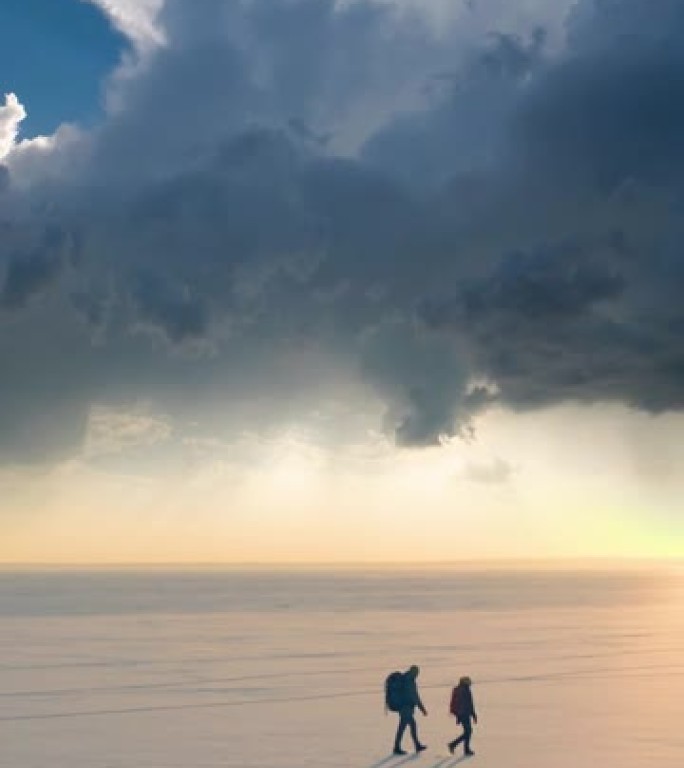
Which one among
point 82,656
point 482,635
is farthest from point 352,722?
point 482,635

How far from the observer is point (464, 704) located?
2400 centimetres

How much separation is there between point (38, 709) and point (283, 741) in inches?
335

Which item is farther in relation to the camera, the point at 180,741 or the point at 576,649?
the point at 576,649

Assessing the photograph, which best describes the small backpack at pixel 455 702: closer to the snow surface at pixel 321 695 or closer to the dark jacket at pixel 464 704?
the dark jacket at pixel 464 704

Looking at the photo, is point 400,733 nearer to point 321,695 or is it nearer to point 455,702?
point 455,702

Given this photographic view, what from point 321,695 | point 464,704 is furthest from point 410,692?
point 321,695

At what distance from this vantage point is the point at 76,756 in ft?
74.9

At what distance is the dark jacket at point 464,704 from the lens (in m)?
23.9

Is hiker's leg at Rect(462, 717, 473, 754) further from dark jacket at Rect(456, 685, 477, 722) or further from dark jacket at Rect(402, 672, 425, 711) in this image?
dark jacket at Rect(402, 672, 425, 711)

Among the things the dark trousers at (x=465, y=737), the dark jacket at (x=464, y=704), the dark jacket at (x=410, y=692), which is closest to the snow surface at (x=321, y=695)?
the dark trousers at (x=465, y=737)

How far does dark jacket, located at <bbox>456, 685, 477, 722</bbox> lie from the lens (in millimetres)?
23922

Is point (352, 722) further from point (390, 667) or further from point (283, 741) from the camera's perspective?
point (390, 667)

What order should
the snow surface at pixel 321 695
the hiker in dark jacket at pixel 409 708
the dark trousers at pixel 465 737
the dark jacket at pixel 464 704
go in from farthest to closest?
the hiker in dark jacket at pixel 409 708
the dark jacket at pixel 464 704
the dark trousers at pixel 465 737
the snow surface at pixel 321 695

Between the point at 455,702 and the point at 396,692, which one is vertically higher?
the point at 396,692
